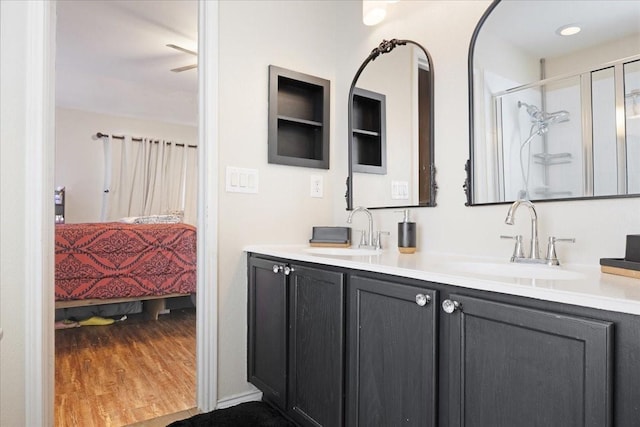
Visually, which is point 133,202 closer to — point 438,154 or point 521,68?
point 438,154

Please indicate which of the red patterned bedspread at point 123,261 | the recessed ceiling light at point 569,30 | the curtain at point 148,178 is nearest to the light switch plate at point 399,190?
the recessed ceiling light at point 569,30

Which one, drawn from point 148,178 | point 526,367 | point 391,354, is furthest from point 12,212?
point 148,178

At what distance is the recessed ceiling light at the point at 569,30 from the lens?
122cm

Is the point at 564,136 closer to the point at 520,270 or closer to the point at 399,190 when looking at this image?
the point at 520,270

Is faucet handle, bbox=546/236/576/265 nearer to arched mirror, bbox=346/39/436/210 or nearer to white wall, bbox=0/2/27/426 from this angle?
arched mirror, bbox=346/39/436/210

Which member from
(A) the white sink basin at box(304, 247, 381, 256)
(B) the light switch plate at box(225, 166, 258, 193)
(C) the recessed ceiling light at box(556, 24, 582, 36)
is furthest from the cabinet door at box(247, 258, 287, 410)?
(C) the recessed ceiling light at box(556, 24, 582, 36)

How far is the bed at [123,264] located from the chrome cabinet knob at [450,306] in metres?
2.90

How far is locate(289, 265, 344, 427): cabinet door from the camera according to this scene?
1249mm

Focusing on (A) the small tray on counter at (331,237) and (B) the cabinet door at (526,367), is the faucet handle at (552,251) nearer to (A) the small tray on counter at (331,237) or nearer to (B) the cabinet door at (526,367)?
(B) the cabinet door at (526,367)

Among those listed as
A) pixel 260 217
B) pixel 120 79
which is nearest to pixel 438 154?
pixel 260 217

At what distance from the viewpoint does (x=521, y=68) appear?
1339 millimetres

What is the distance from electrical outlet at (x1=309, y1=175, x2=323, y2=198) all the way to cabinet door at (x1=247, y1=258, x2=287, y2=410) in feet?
1.79

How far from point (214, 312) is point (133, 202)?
4.60 metres

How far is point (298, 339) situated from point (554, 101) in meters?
1.26
